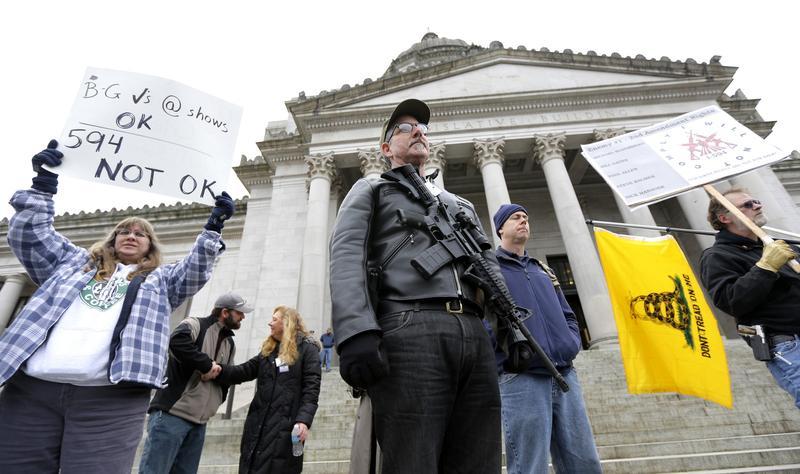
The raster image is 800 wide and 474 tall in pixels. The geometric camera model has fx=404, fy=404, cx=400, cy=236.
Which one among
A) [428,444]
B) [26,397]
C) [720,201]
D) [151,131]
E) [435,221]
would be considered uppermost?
[151,131]

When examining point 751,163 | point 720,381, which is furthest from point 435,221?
point 720,381

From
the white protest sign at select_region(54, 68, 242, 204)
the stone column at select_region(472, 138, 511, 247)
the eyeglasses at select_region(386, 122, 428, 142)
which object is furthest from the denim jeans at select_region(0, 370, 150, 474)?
the stone column at select_region(472, 138, 511, 247)

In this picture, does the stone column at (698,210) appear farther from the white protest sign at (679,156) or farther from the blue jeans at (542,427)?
the blue jeans at (542,427)

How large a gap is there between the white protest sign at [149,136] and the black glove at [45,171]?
1.22 feet

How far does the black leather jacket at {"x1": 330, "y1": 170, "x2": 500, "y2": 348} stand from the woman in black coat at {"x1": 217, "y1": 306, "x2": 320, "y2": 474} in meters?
2.26

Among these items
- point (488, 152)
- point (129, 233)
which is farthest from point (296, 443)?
point (488, 152)

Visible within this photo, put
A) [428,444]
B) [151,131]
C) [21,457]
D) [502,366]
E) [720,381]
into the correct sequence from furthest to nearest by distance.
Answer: [720,381]
[151,131]
[502,366]
[21,457]
[428,444]

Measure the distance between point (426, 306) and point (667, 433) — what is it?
19.4ft

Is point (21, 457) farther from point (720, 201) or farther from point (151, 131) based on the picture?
point (720, 201)

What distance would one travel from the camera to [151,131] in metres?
4.10

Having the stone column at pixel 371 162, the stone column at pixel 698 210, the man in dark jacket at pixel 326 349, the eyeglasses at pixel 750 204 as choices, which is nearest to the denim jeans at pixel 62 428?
the eyeglasses at pixel 750 204

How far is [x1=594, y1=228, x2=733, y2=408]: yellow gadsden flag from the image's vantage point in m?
5.85

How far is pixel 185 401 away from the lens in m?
4.03

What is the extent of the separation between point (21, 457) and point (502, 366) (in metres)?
2.88
